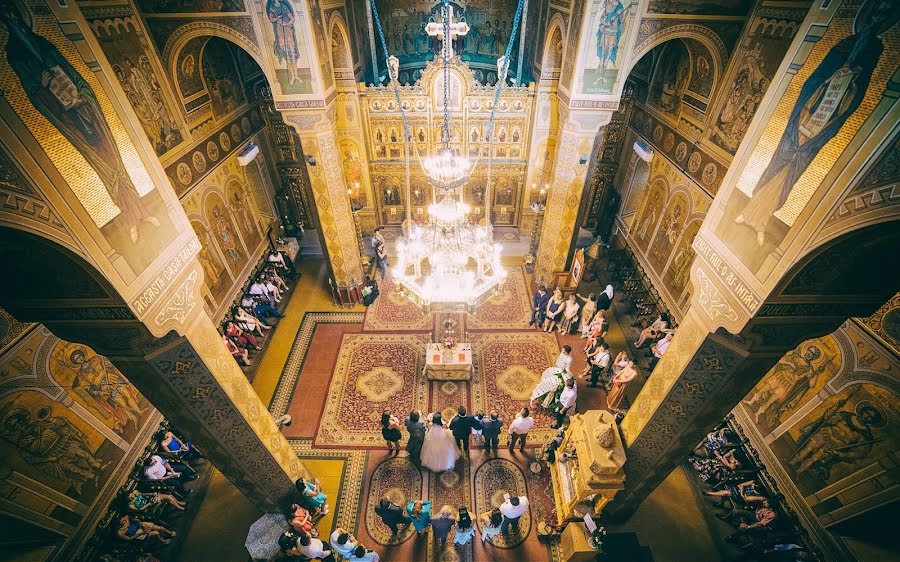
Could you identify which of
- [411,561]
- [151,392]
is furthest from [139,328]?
[411,561]

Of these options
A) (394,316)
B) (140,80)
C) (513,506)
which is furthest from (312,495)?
(140,80)

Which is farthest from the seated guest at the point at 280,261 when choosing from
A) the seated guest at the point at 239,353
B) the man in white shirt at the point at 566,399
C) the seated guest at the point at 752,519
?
the seated guest at the point at 752,519

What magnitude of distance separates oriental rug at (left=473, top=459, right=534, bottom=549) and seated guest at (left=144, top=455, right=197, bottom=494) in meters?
4.56

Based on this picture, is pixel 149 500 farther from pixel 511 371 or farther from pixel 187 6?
pixel 187 6

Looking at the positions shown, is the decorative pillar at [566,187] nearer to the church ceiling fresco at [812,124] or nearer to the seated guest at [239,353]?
the church ceiling fresco at [812,124]

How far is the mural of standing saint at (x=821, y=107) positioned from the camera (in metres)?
2.27

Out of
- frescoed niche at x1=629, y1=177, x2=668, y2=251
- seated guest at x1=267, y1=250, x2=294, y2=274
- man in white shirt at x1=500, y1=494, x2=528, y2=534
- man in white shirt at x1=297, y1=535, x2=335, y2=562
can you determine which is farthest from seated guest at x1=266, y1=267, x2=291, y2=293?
frescoed niche at x1=629, y1=177, x2=668, y2=251

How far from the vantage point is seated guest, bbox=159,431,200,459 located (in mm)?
5824

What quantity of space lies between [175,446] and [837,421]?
927 cm

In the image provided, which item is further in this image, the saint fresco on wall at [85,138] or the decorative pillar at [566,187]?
the decorative pillar at [566,187]

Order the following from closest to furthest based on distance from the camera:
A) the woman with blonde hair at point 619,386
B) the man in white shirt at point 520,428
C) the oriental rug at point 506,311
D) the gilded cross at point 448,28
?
the gilded cross at point 448,28 → the man in white shirt at point 520,428 → the woman with blonde hair at point 619,386 → the oriental rug at point 506,311

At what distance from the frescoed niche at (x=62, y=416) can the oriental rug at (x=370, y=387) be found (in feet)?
9.29

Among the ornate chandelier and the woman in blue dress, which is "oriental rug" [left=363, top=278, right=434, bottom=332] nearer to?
the ornate chandelier

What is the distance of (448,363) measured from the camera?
7.21 metres
